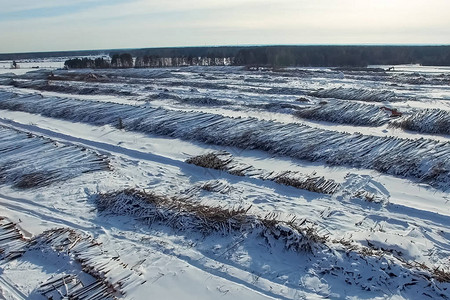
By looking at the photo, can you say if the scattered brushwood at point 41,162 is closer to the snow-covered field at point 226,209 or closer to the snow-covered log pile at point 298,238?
the snow-covered field at point 226,209

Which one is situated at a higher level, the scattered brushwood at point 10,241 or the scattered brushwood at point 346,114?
the scattered brushwood at point 346,114

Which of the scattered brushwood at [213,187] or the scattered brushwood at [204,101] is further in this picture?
the scattered brushwood at [204,101]

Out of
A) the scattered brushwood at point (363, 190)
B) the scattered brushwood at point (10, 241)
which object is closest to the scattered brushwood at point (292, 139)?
the scattered brushwood at point (363, 190)

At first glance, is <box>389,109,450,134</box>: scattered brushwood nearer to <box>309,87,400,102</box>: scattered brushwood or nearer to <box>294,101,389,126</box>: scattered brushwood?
<box>294,101,389,126</box>: scattered brushwood

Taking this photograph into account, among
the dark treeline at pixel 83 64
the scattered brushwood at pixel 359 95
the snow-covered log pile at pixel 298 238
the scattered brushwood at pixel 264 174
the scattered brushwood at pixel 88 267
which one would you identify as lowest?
the scattered brushwood at pixel 88 267

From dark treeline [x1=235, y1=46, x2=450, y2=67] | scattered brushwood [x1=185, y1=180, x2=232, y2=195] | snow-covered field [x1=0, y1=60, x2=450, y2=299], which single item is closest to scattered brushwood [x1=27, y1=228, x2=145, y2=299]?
snow-covered field [x1=0, y1=60, x2=450, y2=299]

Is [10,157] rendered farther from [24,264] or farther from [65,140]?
[24,264]

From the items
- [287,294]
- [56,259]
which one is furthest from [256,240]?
[56,259]

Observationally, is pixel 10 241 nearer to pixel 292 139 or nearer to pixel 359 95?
pixel 292 139
